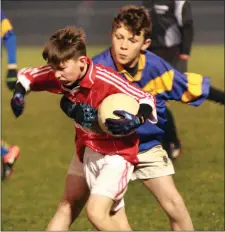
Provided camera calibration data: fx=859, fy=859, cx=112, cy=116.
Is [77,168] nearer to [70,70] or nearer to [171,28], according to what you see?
[70,70]

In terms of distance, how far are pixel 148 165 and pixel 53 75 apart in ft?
2.71

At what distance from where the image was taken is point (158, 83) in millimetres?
5410

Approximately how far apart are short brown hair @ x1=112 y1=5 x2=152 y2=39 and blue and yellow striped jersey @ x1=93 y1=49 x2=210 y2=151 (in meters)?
0.18

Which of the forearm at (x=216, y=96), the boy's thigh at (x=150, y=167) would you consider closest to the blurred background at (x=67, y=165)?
the forearm at (x=216, y=96)

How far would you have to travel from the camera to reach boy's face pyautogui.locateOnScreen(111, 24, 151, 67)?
5270mm

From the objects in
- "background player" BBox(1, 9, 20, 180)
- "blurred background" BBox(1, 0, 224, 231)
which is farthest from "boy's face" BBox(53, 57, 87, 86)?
"background player" BBox(1, 9, 20, 180)

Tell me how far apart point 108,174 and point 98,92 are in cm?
48

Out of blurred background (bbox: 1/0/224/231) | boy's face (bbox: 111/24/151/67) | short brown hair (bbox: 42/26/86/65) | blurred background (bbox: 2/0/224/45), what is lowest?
blurred background (bbox: 2/0/224/45)

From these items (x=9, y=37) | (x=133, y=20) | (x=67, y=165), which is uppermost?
(x=133, y=20)

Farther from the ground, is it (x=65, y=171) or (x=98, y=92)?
(x=98, y=92)

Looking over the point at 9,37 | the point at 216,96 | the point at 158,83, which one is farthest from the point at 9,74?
the point at 158,83

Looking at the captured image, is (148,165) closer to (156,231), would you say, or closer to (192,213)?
(156,231)

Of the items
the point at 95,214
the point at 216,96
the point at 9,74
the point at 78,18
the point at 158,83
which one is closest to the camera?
the point at 95,214

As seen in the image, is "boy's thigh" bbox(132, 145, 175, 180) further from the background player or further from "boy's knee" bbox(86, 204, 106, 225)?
the background player
